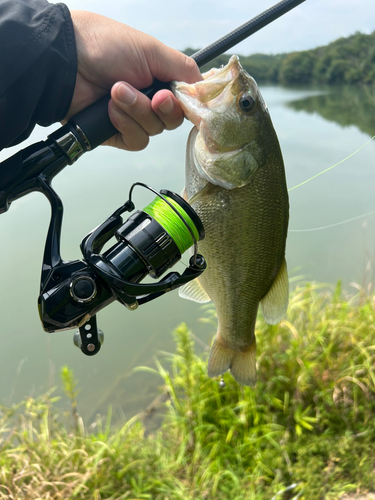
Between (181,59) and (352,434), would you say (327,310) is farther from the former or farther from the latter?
(181,59)

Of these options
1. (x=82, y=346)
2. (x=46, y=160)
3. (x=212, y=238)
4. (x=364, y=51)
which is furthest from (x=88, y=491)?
(x=364, y=51)

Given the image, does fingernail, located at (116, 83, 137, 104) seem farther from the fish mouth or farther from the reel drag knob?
the reel drag knob

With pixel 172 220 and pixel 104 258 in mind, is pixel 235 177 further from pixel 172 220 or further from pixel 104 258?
pixel 104 258

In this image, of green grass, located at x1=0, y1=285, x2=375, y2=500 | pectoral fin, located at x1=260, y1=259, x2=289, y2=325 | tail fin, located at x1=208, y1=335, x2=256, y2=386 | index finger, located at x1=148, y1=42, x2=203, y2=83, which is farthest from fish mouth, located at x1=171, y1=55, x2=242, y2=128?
green grass, located at x1=0, y1=285, x2=375, y2=500

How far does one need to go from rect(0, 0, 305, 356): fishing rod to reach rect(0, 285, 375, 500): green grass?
1.69m

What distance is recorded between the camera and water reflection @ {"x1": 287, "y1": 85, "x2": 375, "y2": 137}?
9.66 m

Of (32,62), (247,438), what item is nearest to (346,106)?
(247,438)

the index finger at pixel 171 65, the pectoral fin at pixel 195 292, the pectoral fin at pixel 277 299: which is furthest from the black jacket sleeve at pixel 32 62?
the pectoral fin at pixel 277 299

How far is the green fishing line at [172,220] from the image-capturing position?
103 cm

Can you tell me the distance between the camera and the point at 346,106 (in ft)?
41.3

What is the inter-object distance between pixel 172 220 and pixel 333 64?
7277 mm

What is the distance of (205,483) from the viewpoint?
2.40 m

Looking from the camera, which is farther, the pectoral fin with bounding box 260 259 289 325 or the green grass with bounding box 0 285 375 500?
the green grass with bounding box 0 285 375 500

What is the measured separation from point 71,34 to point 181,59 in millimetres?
412
